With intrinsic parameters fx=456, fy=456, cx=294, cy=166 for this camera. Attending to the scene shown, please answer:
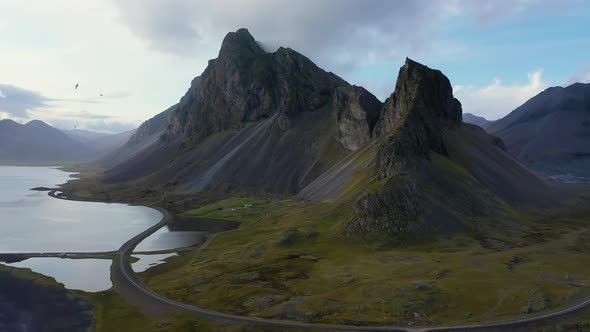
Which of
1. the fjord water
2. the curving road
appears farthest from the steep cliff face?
the fjord water

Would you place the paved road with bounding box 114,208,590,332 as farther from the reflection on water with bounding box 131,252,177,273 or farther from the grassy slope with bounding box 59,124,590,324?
the reflection on water with bounding box 131,252,177,273

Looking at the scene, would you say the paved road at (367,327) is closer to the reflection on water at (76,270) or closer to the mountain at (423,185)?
the reflection on water at (76,270)

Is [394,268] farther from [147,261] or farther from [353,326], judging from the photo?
[147,261]

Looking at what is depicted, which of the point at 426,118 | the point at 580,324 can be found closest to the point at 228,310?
the point at 580,324

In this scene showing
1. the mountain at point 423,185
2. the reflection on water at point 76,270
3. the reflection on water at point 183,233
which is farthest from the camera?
the reflection on water at point 183,233

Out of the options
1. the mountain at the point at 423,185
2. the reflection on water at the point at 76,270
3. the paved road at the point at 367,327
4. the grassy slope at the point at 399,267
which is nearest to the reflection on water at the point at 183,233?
the grassy slope at the point at 399,267

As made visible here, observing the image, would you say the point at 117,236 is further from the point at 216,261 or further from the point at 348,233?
the point at 348,233

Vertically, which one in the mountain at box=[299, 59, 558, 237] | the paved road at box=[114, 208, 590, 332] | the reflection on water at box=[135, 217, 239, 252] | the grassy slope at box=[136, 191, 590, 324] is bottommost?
the paved road at box=[114, 208, 590, 332]
